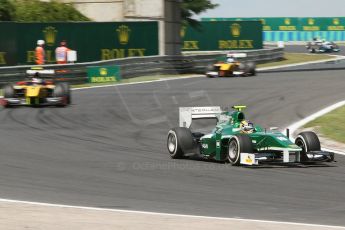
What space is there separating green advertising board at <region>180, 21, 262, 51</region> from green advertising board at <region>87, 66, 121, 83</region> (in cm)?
2523

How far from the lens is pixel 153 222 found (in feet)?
25.2

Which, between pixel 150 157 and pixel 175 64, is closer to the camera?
pixel 150 157

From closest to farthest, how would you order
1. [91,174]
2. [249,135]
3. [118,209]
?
[118,209]
[91,174]
[249,135]

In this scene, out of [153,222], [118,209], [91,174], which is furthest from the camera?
[91,174]

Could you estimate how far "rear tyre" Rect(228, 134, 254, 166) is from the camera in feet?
39.4

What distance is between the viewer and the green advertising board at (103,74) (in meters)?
30.1

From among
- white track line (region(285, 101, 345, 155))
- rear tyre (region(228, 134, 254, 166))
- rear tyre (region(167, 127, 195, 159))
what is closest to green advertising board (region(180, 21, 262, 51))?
white track line (region(285, 101, 345, 155))

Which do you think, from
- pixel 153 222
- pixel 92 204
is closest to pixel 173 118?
pixel 92 204

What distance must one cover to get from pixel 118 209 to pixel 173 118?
429 inches

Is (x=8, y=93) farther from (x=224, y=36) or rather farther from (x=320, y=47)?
(x=320, y=47)

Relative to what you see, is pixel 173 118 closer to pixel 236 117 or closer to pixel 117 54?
pixel 236 117

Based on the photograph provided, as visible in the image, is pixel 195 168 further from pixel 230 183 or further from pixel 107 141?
pixel 107 141

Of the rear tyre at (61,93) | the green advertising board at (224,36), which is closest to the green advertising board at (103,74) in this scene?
the rear tyre at (61,93)

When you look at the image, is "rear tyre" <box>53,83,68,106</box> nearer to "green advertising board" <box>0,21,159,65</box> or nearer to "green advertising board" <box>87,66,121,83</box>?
"green advertising board" <box>87,66,121,83</box>
